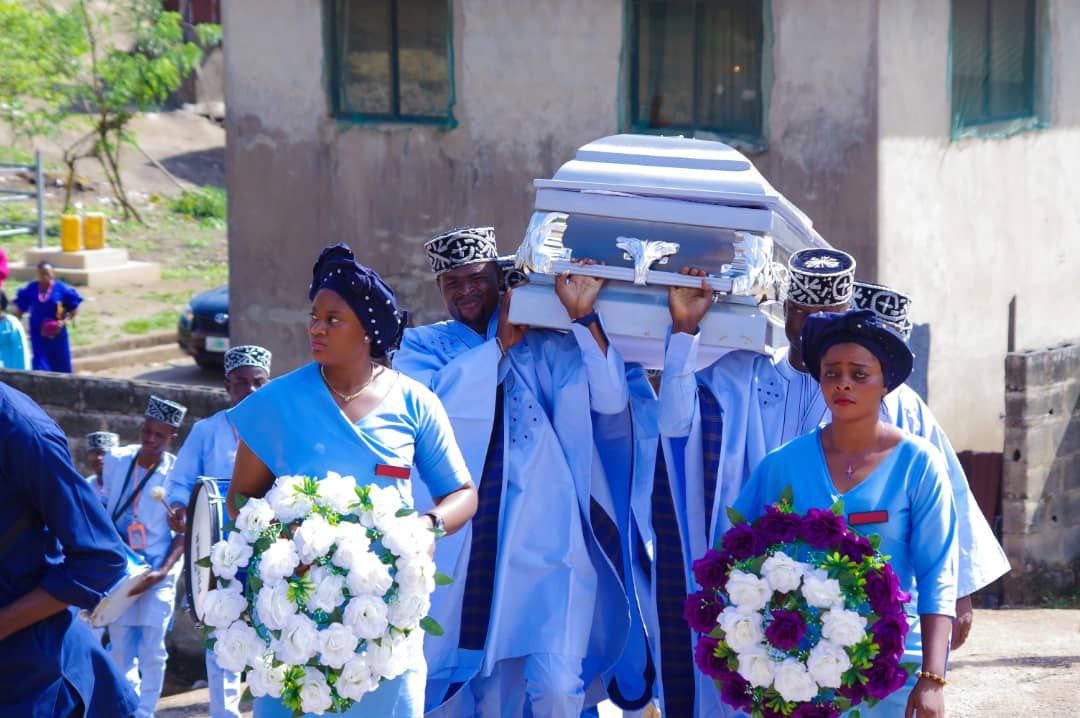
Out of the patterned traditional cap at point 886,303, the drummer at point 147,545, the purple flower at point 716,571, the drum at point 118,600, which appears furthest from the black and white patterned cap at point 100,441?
the purple flower at point 716,571

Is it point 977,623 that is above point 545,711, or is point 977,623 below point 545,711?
below

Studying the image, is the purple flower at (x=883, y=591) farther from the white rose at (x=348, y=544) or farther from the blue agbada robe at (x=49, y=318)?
the blue agbada robe at (x=49, y=318)

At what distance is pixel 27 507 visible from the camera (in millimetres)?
4234

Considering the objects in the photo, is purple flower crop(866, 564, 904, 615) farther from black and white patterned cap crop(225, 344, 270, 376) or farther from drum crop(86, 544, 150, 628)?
drum crop(86, 544, 150, 628)

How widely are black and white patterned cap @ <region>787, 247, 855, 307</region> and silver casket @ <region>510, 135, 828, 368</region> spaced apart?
0.13 meters

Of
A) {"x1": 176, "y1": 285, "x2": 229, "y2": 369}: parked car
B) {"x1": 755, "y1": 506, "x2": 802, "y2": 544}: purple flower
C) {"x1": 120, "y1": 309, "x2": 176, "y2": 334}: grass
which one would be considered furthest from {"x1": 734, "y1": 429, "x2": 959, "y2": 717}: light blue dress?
{"x1": 120, "y1": 309, "x2": 176, "y2": 334}: grass

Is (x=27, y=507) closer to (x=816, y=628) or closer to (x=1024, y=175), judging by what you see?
(x=816, y=628)

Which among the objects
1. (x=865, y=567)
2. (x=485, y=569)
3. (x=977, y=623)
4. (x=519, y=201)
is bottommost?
(x=977, y=623)

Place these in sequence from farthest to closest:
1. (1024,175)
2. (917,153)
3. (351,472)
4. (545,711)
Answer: (1024,175) < (917,153) < (545,711) < (351,472)

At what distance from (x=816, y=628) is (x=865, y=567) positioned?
22 cm

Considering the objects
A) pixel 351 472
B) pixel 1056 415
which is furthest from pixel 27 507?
pixel 1056 415

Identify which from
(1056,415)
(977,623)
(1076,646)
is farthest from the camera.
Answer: (1056,415)

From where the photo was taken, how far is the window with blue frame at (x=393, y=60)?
13297mm

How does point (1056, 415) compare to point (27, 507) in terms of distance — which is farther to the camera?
point (1056, 415)
